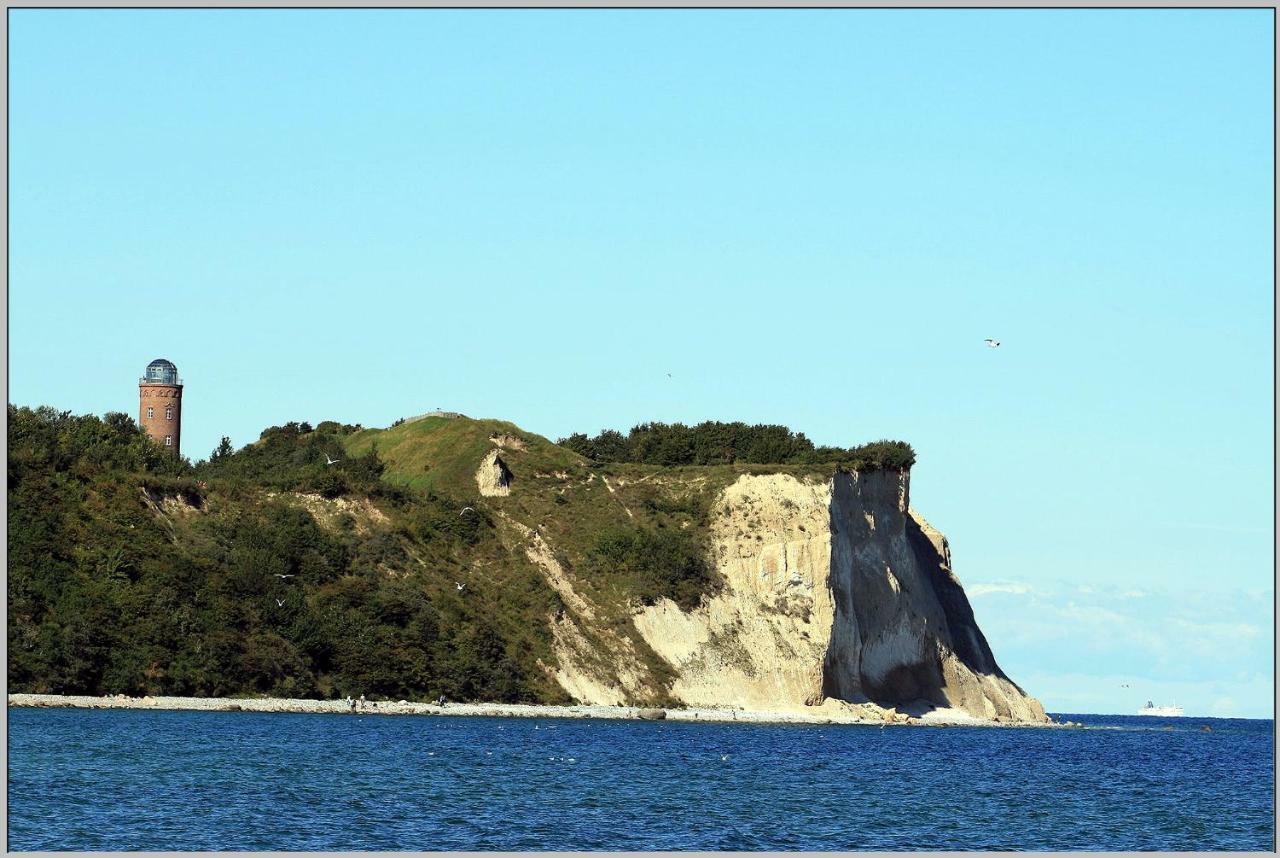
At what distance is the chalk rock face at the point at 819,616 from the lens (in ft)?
359

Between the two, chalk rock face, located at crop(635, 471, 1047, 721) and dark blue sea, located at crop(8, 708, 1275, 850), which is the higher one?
chalk rock face, located at crop(635, 471, 1047, 721)

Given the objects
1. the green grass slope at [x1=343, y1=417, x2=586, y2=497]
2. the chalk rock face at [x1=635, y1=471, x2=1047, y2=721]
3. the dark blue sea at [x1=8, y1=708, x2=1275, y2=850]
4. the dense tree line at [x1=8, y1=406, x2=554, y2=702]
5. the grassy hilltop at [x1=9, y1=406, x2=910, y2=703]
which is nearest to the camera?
the dark blue sea at [x1=8, y1=708, x2=1275, y2=850]

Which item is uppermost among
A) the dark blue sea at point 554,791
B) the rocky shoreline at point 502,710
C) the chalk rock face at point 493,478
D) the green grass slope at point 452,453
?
the green grass slope at point 452,453

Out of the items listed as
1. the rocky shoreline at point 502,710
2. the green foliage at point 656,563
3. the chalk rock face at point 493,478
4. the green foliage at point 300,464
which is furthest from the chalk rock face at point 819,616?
the green foliage at point 300,464

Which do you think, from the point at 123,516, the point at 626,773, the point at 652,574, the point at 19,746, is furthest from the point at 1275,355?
the point at 652,574

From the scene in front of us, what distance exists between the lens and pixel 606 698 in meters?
104

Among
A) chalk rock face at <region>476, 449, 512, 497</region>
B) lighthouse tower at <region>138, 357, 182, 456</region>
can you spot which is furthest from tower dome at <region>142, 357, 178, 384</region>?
chalk rock face at <region>476, 449, 512, 497</region>

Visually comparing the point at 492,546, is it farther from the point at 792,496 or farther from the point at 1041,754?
the point at 1041,754

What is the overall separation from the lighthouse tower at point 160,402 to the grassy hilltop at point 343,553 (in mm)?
4661

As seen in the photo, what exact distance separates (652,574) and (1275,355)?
84.5 metres

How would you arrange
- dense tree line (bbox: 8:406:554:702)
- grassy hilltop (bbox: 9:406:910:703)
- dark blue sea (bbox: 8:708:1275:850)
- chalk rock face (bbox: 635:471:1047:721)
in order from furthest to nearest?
chalk rock face (bbox: 635:471:1047:721)
grassy hilltop (bbox: 9:406:910:703)
dense tree line (bbox: 8:406:554:702)
dark blue sea (bbox: 8:708:1275:850)

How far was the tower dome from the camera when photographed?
128625 mm

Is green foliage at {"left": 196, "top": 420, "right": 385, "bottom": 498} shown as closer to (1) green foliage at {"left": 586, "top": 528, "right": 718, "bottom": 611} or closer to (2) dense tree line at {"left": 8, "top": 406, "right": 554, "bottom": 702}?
(2) dense tree line at {"left": 8, "top": 406, "right": 554, "bottom": 702}

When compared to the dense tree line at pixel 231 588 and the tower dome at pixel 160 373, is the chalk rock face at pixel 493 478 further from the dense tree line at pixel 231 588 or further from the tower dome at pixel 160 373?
the tower dome at pixel 160 373
